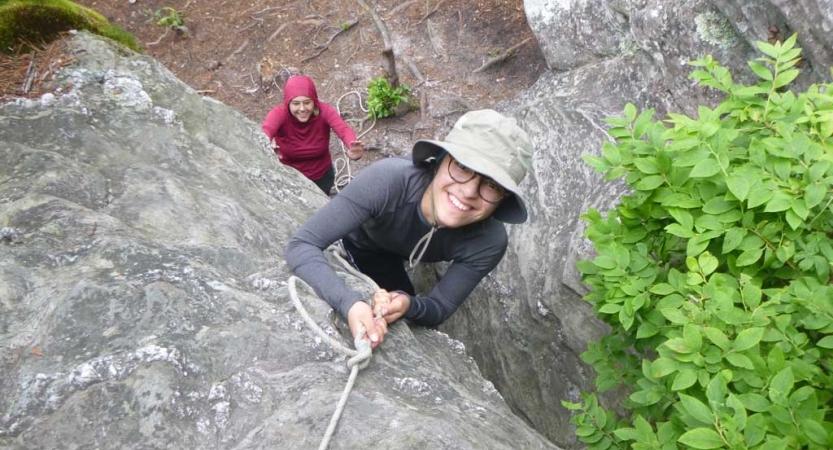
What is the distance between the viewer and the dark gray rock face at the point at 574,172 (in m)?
4.43

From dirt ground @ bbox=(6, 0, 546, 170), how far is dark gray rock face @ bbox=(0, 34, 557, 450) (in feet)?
17.9

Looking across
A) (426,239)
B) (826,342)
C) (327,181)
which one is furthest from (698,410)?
(327,181)

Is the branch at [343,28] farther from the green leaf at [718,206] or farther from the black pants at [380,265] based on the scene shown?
the green leaf at [718,206]

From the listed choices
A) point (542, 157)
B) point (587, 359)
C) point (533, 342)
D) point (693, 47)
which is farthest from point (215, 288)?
point (693, 47)

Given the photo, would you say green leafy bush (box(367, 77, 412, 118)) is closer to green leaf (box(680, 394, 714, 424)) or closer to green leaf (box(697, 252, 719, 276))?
green leaf (box(697, 252, 719, 276))

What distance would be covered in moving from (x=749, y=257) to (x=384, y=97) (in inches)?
283

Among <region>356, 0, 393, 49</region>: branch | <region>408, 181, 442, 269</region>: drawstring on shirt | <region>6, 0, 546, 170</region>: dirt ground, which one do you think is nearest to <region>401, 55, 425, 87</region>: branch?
<region>6, 0, 546, 170</region>: dirt ground

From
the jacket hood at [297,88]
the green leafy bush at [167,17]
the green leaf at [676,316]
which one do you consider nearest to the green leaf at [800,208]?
the green leaf at [676,316]

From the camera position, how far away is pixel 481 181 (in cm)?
299

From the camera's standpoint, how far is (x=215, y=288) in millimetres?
2877

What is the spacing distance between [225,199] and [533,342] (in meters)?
2.42

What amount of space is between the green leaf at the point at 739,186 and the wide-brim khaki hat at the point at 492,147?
0.89 metres

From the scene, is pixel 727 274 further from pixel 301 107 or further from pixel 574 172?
pixel 301 107

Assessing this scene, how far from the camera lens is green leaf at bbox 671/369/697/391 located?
211cm
